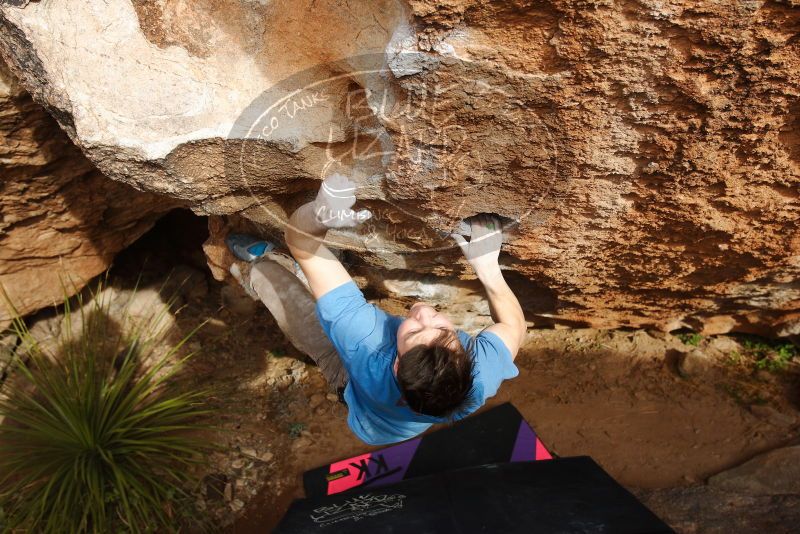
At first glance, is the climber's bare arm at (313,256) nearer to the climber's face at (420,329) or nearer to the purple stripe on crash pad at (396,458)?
the climber's face at (420,329)

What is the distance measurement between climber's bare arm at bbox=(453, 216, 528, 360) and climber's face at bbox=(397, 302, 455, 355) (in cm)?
30

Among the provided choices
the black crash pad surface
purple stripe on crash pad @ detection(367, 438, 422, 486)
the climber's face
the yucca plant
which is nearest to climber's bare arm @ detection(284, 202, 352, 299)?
the climber's face

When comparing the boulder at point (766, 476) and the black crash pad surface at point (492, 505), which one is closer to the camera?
the black crash pad surface at point (492, 505)

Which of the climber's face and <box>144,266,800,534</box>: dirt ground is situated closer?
the climber's face

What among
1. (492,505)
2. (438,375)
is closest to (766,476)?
(492,505)

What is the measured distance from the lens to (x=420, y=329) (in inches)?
72.0

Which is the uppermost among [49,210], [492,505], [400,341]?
[49,210]

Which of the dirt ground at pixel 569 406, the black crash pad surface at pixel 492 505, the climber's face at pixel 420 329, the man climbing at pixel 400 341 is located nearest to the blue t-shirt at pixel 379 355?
the man climbing at pixel 400 341

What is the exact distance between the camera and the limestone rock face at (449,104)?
59.6 inches

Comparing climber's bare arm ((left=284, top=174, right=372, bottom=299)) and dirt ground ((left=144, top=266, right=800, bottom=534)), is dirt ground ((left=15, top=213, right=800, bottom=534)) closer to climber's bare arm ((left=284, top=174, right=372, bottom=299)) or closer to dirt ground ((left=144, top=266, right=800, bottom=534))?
dirt ground ((left=144, top=266, right=800, bottom=534))

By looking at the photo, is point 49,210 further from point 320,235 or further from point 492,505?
point 492,505

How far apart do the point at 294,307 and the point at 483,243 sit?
0.88m

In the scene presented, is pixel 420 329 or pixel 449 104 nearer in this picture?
pixel 449 104

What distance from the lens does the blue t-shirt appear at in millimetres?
1918
